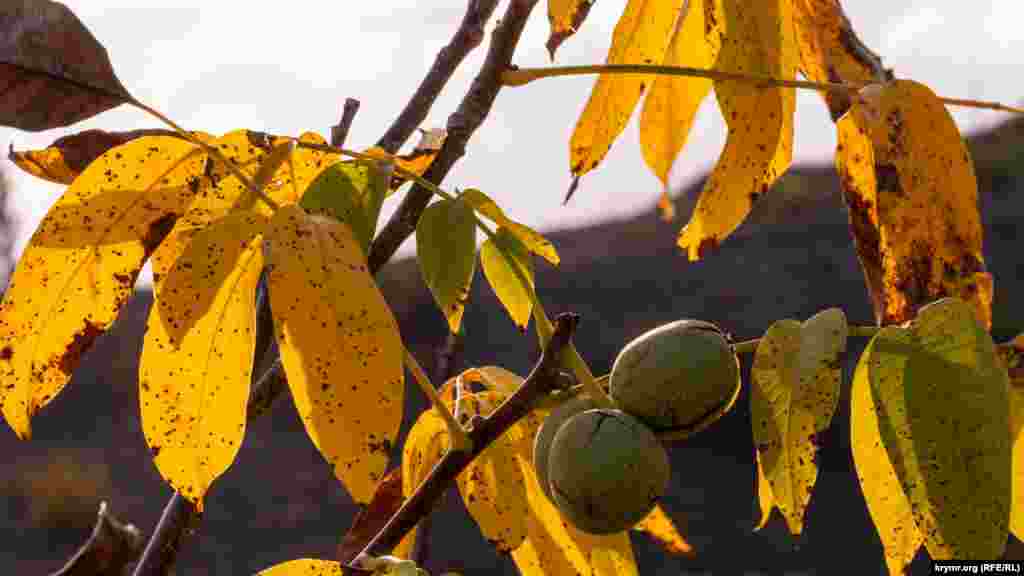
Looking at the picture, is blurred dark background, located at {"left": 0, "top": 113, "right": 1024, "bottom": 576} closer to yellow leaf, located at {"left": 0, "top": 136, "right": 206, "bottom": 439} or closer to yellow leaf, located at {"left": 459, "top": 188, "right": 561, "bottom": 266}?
yellow leaf, located at {"left": 459, "top": 188, "right": 561, "bottom": 266}

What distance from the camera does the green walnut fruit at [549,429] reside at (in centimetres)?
79

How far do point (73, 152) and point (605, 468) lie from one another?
369 millimetres

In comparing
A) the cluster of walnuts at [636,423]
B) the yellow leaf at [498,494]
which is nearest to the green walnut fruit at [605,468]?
the cluster of walnuts at [636,423]

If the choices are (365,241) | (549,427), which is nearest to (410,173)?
(365,241)

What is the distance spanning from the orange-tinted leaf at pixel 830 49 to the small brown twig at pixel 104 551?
1.80ft

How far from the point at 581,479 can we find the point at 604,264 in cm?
748

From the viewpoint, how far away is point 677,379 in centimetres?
77

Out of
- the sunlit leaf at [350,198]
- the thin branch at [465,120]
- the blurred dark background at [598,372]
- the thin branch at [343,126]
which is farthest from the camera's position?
the blurred dark background at [598,372]

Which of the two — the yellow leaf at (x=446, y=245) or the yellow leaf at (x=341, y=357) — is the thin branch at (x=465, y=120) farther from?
the yellow leaf at (x=341, y=357)

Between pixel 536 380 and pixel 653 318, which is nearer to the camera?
pixel 536 380

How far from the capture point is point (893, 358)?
2.31 ft

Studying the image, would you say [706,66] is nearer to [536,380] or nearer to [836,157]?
[836,157]

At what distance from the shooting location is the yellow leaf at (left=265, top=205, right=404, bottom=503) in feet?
2.10

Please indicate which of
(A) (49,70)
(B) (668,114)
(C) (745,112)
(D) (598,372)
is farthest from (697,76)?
(D) (598,372)
